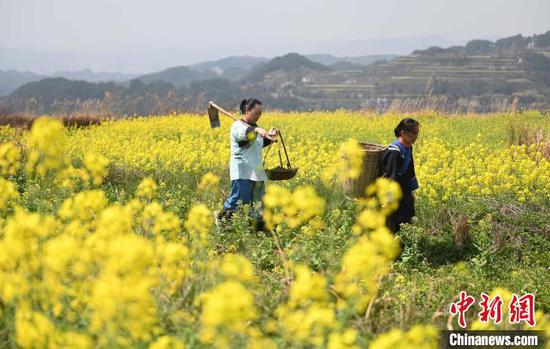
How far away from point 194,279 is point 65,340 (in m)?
0.79

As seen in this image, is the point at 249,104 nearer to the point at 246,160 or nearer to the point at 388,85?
the point at 246,160

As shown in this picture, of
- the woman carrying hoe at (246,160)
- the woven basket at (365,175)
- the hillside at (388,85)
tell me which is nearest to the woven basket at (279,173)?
the woman carrying hoe at (246,160)

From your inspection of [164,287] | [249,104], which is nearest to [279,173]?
[249,104]

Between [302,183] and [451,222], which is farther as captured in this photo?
[302,183]

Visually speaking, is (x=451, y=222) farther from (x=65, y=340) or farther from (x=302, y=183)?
(x=65, y=340)

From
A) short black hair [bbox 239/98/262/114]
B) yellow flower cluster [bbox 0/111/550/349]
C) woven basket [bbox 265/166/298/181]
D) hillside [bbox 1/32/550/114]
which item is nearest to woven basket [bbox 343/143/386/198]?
yellow flower cluster [bbox 0/111/550/349]

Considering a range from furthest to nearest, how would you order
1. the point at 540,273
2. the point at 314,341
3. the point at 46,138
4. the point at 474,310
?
the point at 540,273 < the point at 474,310 < the point at 46,138 < the point at 314,341

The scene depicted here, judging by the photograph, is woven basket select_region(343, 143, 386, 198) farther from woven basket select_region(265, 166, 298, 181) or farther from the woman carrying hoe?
the woman carrying hoe

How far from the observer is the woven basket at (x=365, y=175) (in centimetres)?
558

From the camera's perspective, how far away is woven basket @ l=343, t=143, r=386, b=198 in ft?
18.3

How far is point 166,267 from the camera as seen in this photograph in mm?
3240

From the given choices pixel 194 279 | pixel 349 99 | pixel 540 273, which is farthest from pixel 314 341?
pixel 349 99

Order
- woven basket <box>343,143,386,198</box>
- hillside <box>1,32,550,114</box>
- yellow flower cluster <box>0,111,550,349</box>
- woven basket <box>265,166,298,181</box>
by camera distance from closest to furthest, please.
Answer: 1. yellow flower cluster <box>0,111,550,349</box>
2. woven basket <box>343,143,386,198</box>
3. woven basket <box>265,166,298,181</box>
4. hillside <box>1,32,550,114</box>

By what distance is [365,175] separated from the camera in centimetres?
559
